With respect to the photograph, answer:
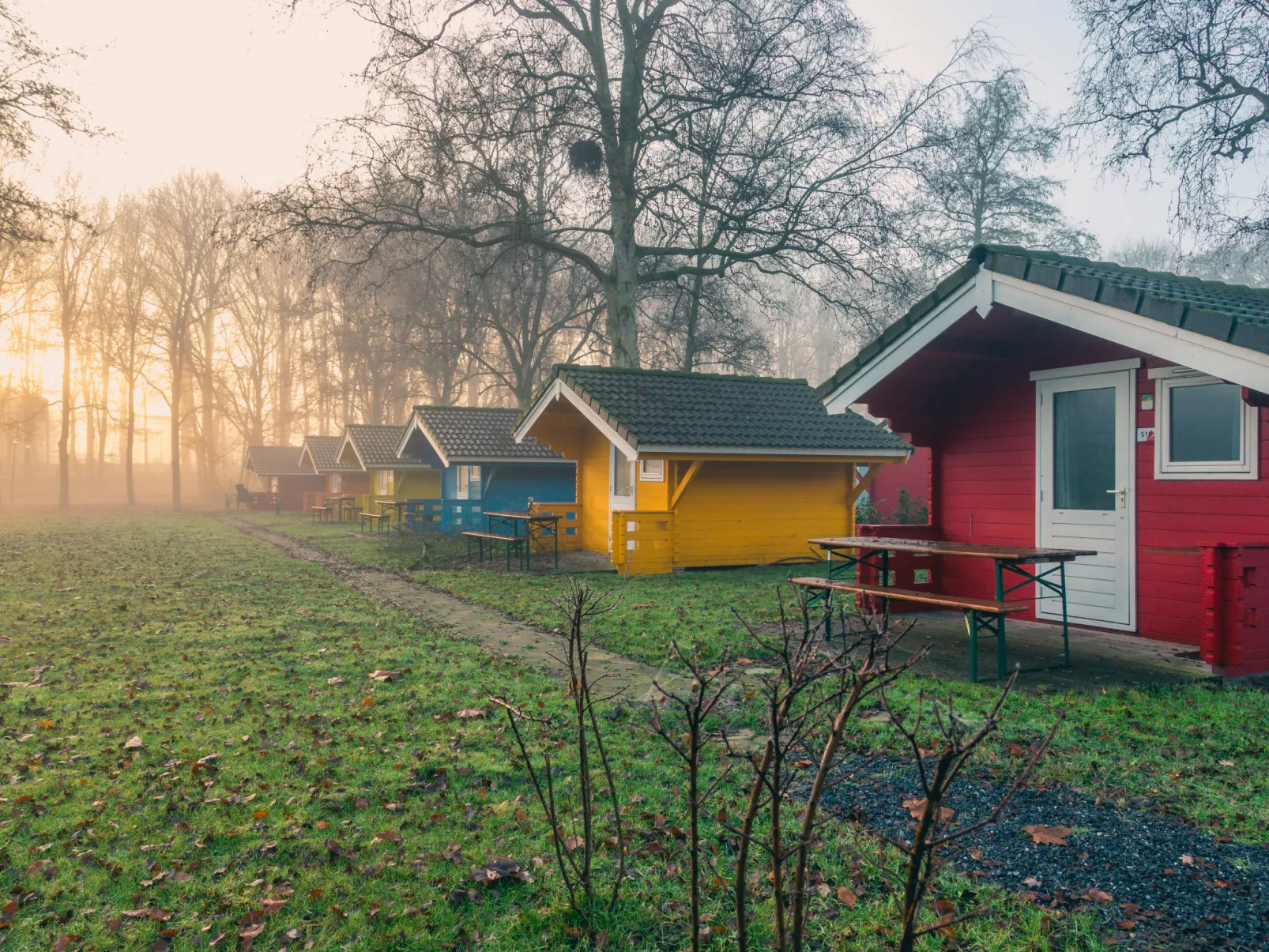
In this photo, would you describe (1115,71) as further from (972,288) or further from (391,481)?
(391,481)

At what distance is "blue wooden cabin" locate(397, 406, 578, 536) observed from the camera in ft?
73.8

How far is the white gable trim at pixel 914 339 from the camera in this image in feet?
23.9

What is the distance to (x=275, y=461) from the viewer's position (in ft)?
154

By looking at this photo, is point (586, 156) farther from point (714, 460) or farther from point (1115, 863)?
point (1115, 863)

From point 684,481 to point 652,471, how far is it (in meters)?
1.40

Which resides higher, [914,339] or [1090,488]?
[914,339]

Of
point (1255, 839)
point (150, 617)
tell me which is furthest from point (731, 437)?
point (1255, 839)

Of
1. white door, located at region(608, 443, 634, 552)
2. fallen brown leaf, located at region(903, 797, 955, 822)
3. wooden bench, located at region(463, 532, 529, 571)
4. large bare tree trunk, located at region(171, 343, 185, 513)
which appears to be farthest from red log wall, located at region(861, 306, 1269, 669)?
large bare tree trunk, located at region(171, 343, 185, 513)

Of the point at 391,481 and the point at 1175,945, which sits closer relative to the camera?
the point at 1175,945

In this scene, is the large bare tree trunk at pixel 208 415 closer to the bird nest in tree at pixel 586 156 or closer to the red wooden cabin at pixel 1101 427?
the bird nest in tree at pixel 586 156

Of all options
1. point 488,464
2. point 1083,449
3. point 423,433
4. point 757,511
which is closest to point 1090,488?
point 1083,449

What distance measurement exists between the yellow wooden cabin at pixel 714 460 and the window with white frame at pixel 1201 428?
7.51 metres

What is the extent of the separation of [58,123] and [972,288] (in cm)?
1395

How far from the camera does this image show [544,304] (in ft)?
102
